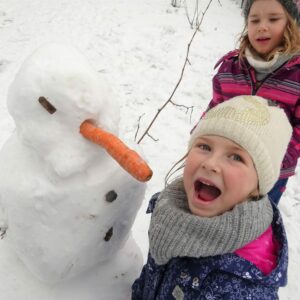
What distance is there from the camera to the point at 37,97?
3.68 feet

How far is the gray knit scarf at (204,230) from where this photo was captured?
1.09 metres

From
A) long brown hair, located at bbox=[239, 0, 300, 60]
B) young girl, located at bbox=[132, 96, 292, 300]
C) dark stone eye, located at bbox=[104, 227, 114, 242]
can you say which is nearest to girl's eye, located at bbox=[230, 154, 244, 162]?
young girl, located at bbox=[132, 96, 292, 300]

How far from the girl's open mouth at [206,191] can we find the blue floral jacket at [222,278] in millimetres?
190

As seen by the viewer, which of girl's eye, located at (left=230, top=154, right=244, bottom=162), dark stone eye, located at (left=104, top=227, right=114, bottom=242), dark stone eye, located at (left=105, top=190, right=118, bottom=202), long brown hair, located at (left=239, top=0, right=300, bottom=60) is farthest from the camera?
long brown hair, located at (left=239, top=0, right=300, bottom=60)

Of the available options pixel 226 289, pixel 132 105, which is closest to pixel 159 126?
pixel 132 105

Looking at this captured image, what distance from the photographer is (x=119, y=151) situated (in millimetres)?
1125

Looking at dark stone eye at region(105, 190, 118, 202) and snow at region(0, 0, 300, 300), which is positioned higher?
dark stone eye at region(105, 190, 118, 202)

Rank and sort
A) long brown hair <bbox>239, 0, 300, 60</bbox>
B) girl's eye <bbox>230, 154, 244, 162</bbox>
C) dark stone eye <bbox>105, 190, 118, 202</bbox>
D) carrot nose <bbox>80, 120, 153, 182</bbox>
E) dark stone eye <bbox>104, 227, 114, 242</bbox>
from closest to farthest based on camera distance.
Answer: carrot nose <bbox>80, 120, 153, 182</bbox>, girl's eye <bbox>230, 154, 244, 162</bbox>, dark stone eye <bbox>105, 190, 118, 202</bbox>, dark stone eye <bbox>104, 227, 114, 242</bbox>, long brown hair <bbox>239, 0, 300, 60</bbox>

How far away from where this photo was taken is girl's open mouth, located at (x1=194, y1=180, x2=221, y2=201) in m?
1.19

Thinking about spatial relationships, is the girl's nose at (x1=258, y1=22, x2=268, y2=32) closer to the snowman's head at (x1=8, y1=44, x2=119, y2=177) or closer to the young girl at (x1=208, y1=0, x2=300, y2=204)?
the young girl at (x1=208, y1=0, x2=300, y2=204)

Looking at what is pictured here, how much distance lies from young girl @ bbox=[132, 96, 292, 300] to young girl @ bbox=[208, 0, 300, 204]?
0.53m

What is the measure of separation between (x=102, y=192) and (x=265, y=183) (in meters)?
0.57

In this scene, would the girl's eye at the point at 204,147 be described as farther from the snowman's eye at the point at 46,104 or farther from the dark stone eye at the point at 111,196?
the snowman's eye at the point at 46,104

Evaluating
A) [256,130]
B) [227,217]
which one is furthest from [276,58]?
[227,217]
